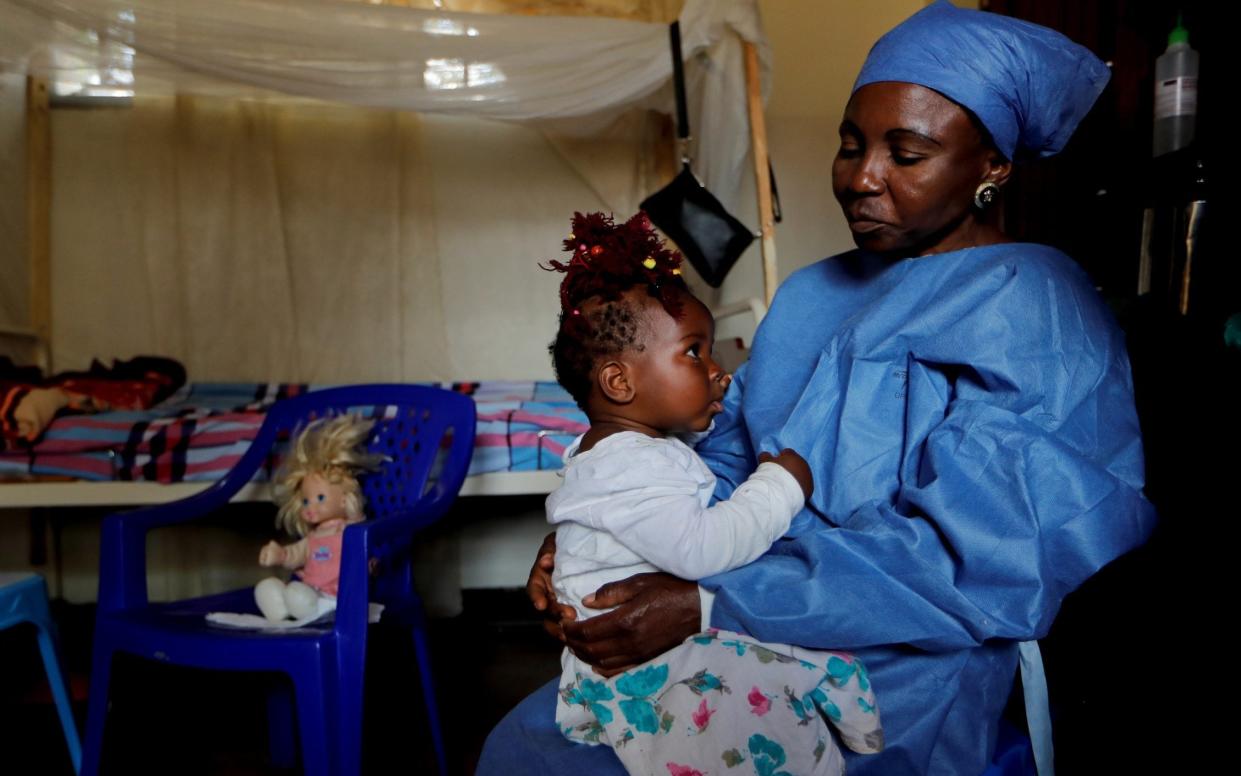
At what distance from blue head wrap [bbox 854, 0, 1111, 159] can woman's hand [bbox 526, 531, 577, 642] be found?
2.45ft

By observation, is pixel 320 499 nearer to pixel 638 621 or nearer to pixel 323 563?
pixel 323 563

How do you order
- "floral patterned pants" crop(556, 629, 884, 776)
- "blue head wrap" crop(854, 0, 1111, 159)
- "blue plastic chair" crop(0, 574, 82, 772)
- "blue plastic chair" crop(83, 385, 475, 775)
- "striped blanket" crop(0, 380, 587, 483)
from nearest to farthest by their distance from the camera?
"floral patterned pants" crop(556, 629, 884, 776) → "blue head wrap" crop(854, 0, 1111, 159) → "blue plastic chair" crop(83, 385, 475, 775) → "blue plastic chair" crop(0, 574, 82, 772) → "striped blanket" crop(0, 380, 587, 483)

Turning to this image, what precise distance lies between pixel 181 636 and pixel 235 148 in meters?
2.43

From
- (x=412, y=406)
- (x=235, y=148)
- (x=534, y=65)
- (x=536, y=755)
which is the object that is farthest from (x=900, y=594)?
(x=235, y=148)

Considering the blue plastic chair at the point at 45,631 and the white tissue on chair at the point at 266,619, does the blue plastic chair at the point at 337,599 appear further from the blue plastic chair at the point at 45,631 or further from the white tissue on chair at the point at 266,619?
the blue plastic chair at the point at 45,631

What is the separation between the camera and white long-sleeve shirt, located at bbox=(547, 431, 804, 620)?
1030 mm

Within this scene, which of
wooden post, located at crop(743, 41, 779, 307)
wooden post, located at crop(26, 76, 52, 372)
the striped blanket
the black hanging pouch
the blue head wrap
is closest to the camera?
the blue head wrap

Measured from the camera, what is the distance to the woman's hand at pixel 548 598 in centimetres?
112

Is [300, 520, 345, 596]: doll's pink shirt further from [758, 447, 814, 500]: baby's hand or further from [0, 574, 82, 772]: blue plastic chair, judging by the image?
[758, 447, 814, 500]: baby's hand

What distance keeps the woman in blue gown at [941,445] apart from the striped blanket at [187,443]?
54.8 inches

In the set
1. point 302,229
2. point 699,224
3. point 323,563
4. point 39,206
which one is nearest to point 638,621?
point 323,563

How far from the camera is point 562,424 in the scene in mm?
2627

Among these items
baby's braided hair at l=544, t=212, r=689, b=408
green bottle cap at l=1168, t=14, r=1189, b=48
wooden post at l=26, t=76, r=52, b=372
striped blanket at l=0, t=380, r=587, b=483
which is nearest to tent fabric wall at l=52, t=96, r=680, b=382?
wooden post at l=26, t=76, r=52, b=372

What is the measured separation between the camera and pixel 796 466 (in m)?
1.11
